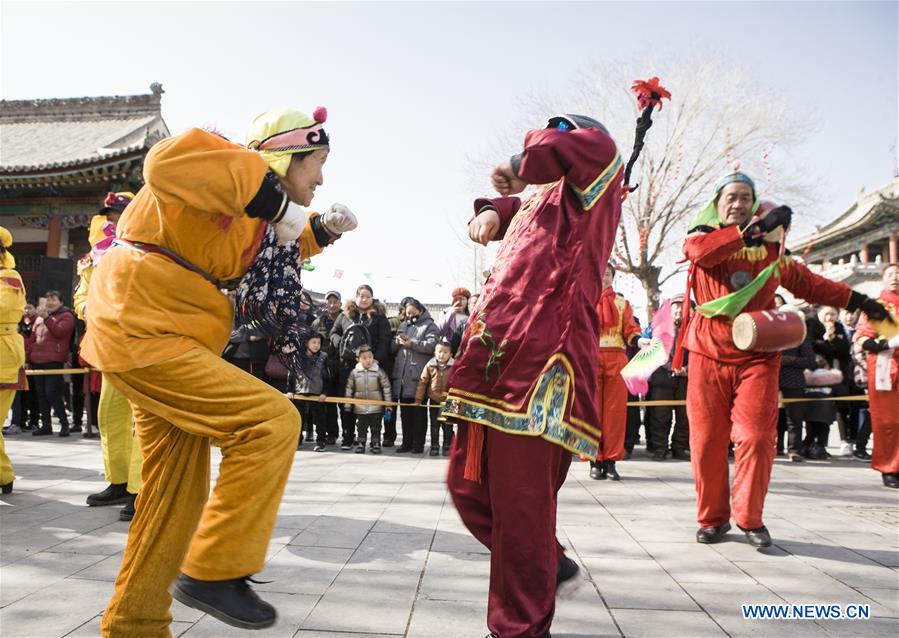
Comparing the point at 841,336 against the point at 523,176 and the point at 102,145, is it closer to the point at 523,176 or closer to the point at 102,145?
the point at 523,176

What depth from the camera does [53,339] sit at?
9.30 metres

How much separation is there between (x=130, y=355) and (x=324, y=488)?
356cm

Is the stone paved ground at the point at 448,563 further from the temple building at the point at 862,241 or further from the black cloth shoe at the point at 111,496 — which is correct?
the temple building at the point at 862,241

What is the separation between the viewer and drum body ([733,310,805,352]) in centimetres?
374

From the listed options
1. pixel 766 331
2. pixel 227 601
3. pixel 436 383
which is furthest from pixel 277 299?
pixel 436 383

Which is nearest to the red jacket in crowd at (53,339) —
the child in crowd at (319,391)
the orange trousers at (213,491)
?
the child in crowd at (319,391)

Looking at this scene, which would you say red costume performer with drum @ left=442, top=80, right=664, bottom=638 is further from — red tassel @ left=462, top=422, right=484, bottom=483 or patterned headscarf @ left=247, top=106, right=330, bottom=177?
patterned headscarf @ left=247, top=106, right=330, bottom=177

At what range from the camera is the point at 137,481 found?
4.46 metres

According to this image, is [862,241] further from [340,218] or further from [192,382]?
[192,382]

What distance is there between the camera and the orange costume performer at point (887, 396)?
5.84 m

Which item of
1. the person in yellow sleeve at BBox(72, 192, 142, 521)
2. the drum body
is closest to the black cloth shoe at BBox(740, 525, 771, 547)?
the drum body

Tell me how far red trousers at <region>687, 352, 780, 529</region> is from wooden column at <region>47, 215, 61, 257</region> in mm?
Answer: 16401

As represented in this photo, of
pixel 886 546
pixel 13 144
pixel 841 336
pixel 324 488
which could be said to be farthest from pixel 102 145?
pixel 886 546

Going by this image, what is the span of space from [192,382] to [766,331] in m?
3.18
